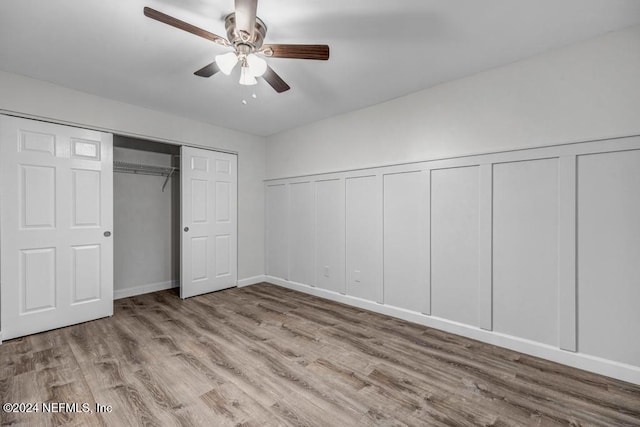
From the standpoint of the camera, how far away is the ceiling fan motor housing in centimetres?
187

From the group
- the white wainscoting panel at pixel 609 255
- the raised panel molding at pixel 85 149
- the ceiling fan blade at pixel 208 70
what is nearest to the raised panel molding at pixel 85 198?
the raised panel molding at pixel 85 149

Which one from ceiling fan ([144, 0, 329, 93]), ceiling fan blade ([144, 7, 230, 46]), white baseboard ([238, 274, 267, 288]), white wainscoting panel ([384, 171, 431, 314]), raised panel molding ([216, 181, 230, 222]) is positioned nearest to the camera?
ceiling fan blade ([144, 7, 230, 46])

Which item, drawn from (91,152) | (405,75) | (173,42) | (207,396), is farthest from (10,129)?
(405,75)

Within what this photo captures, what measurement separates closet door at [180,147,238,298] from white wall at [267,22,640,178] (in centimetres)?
186

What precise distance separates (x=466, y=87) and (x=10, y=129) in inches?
179

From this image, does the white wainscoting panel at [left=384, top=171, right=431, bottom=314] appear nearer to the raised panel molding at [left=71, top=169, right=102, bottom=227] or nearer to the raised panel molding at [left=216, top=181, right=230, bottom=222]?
the raised panel molding at [left=216, top=181, right=230, bottom=222]

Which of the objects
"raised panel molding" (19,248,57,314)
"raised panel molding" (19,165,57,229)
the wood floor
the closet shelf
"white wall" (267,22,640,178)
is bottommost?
the wood floor

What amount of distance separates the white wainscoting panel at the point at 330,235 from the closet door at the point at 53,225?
8.70ft

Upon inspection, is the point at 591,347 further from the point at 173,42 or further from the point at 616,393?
the point at 173,42

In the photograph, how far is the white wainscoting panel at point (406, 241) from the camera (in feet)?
10.4

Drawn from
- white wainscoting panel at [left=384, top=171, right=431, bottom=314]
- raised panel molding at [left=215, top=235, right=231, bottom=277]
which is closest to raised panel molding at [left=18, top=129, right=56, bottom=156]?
raised panel molding at [left=215, top=235, right=231, bottom=277]

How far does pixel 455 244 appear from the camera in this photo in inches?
117

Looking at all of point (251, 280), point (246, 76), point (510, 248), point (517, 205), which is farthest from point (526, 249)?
point (251, 280)

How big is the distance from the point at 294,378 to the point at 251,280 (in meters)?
2.93
